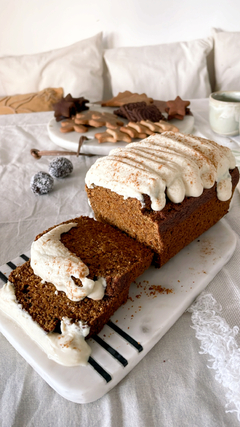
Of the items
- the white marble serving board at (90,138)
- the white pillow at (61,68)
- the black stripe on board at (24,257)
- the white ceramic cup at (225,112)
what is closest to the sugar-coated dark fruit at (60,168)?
the white marble serving board at (90,138)

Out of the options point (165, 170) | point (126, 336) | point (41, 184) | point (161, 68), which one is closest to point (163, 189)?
point (165, 170)

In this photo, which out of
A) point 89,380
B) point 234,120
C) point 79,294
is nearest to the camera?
point 89,380

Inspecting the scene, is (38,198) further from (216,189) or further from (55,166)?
(216,189)

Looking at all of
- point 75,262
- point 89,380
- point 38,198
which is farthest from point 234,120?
point 89,380

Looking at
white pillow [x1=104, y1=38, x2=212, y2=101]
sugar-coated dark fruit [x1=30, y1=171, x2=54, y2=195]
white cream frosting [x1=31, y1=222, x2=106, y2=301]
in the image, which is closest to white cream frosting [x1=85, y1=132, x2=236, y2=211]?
white cream frosting [x1=31, y1=222, x2=106, y2=301]

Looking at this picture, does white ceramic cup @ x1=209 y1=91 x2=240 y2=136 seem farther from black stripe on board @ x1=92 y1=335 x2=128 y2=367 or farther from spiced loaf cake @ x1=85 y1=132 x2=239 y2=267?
black stripe on board @ x1=92 y1=335 x2=128 y2=367
